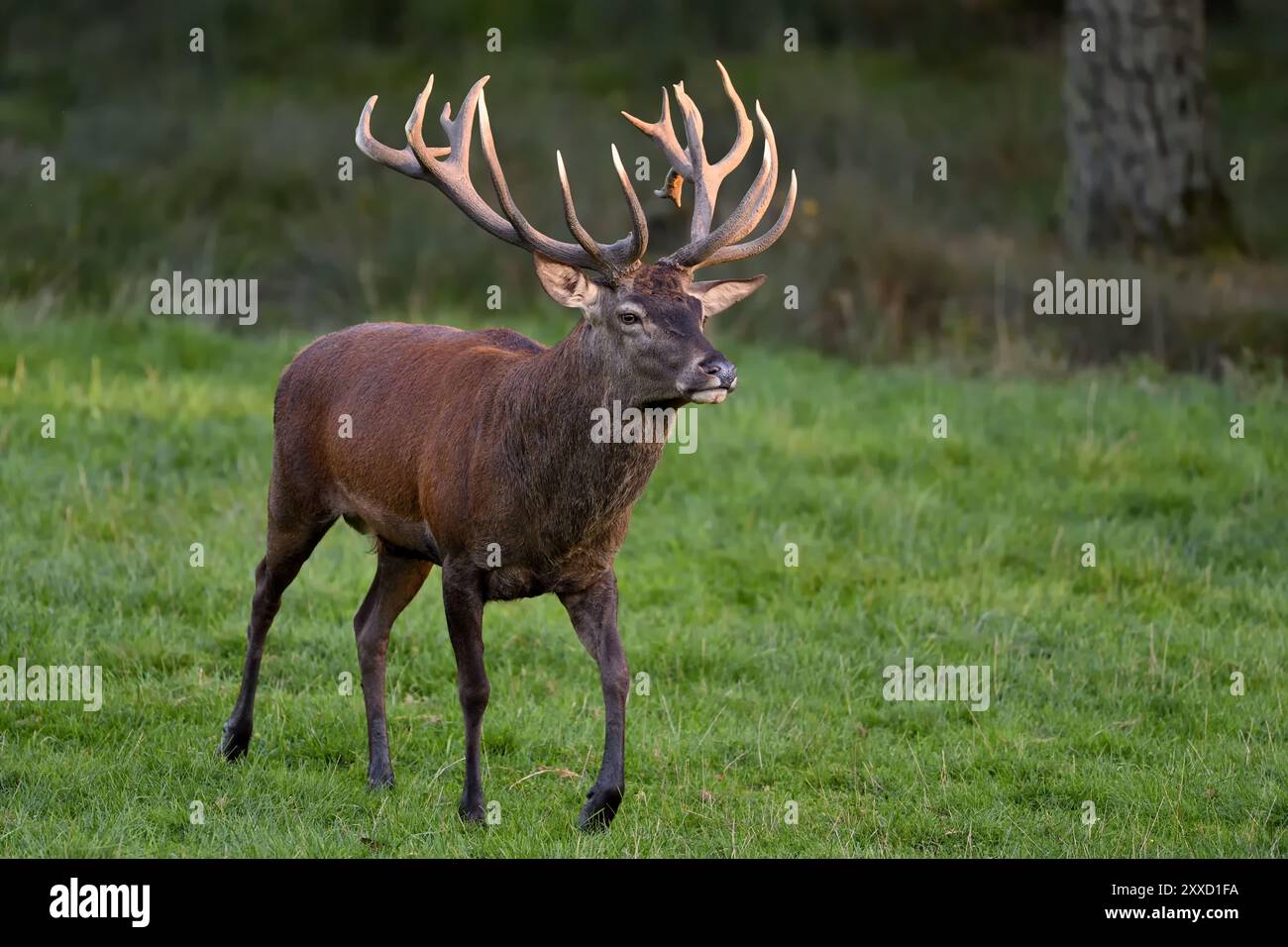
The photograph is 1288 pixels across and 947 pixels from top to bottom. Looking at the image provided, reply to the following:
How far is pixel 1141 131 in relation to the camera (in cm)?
1631

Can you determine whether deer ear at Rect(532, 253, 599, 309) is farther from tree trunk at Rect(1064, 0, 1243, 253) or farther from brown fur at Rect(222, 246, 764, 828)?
tree trunk at Rect(1064, 0, 1243, 253)

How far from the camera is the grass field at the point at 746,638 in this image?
666 centimetres

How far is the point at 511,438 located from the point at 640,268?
0.78m

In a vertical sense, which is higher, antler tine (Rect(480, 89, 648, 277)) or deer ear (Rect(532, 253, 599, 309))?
antler tine (Rect(480, 89, 648, 277))

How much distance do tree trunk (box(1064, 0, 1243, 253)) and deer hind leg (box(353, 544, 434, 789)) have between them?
34.6 feet

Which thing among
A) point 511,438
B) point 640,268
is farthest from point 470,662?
point 640,268

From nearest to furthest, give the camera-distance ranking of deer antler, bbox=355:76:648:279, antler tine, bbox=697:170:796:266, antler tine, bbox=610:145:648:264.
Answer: antler tine, bbox=610:145:648:264, deer antler, bbox=355:76:648:279, antler tine, bbox=697:170:796:266

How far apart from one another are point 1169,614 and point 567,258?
4.01 m

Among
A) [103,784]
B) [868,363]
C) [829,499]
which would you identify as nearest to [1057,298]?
[868,363]

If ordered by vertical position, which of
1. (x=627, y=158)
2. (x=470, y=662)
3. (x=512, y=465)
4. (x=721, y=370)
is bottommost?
(x=470, y=662)

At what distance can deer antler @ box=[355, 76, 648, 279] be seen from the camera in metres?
6.45

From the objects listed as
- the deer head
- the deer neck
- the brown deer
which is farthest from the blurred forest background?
the deer neck

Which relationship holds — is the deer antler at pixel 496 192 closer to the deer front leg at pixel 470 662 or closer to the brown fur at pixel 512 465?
the brown fur at pixel 512 465

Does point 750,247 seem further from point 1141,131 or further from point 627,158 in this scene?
point 627,158
